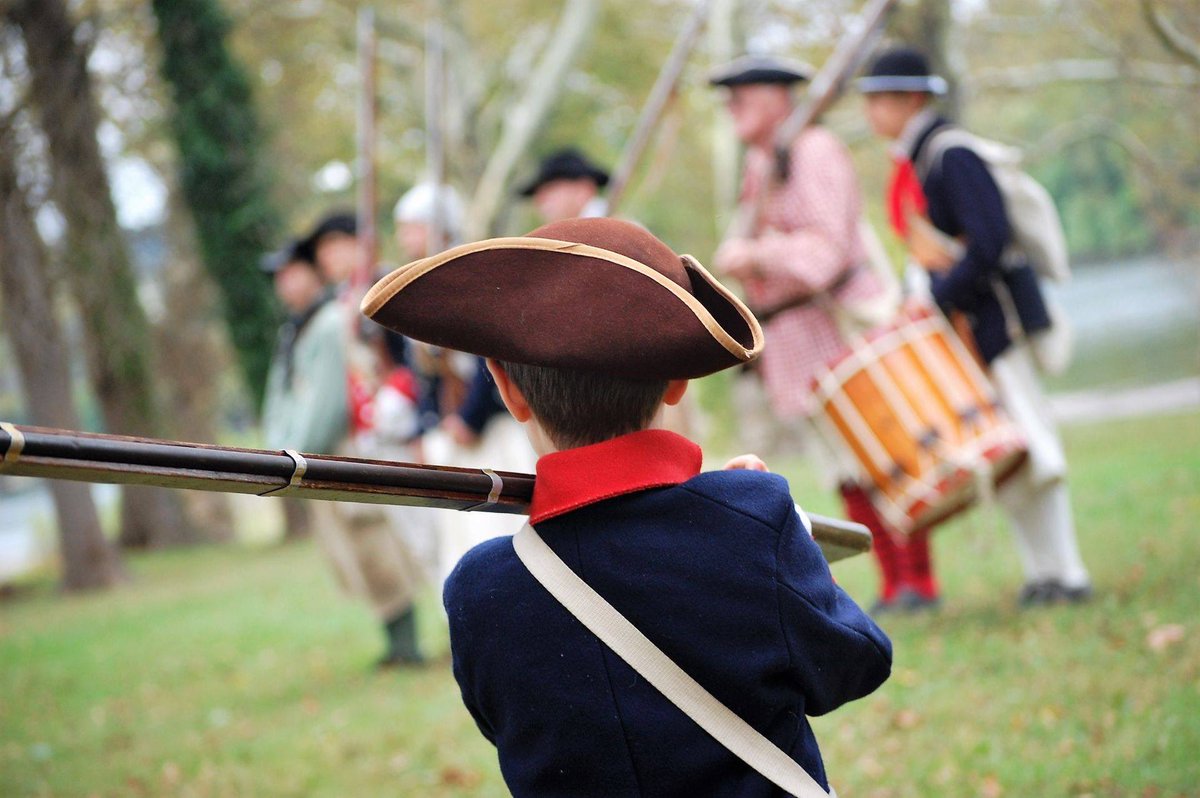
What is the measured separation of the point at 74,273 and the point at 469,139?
31.1 ft

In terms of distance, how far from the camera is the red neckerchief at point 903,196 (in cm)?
561

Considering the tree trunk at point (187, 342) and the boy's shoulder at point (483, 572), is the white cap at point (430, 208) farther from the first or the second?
the tree trunk at point (187, 342)

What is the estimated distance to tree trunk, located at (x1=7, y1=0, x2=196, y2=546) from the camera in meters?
9.25

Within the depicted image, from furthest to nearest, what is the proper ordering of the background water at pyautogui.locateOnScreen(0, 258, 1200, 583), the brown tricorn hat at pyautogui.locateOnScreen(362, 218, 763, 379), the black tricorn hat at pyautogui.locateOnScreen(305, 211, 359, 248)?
the background water at pyautogui.locateOnScreen(0, 258, 1200, 583) → the black tricorn hat at pyautogui.locateOnScreen(305, 211, 359, 248) → the brown tricorn hat at pyautogui.locateOnScreen(362, 218, 763, 379)

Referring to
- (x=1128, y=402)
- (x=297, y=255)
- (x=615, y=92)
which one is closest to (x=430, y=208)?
(x=297, y=255)

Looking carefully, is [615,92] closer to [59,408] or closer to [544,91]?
[544,91]

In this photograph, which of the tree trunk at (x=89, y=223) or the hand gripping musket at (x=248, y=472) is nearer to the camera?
the hand gripping musket at (x=248, y=472)

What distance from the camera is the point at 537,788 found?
7.00 ft

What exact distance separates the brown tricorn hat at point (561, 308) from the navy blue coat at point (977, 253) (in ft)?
11.4

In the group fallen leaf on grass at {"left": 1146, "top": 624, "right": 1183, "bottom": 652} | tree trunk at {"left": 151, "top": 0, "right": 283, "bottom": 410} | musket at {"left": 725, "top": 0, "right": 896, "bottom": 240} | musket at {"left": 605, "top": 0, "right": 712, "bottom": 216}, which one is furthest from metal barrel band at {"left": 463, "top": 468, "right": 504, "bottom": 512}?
tree trunk at {"left": 151, "top": 0, "right": 283, "bottom": 410}

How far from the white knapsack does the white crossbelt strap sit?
379cm

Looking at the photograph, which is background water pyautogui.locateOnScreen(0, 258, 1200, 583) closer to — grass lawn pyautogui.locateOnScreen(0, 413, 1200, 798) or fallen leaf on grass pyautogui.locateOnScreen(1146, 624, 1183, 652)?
grass lawn pyautogui.locateOnScreen(0, 413, 1200, 798)

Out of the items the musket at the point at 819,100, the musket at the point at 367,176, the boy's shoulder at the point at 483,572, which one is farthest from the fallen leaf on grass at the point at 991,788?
the musket at the point at 367,176

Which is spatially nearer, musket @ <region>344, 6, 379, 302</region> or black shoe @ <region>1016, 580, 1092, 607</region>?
black shoe @ <region>1016, 580, 1092, 607</region>
